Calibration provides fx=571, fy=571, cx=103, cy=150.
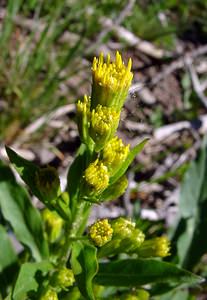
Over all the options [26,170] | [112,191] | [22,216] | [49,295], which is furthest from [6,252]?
[112,191]

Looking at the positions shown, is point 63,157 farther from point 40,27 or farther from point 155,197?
point 40,27

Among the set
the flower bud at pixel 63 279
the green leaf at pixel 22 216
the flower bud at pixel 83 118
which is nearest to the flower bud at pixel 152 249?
the flower bud at pixel 63 279

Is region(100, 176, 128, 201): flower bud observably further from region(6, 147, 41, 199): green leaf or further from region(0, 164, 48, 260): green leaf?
region(0, 164, 48, 260): green leaf

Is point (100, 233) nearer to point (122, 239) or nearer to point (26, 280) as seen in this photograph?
point (122, 239)

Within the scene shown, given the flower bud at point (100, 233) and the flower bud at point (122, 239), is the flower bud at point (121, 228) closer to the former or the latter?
the flower bud at point (122, 239)

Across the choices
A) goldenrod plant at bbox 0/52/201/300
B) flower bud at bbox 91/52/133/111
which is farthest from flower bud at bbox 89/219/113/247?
flower bud at bbox 91/52/133/111

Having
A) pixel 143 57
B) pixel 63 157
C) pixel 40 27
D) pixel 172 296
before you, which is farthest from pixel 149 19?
pixel 172 296
